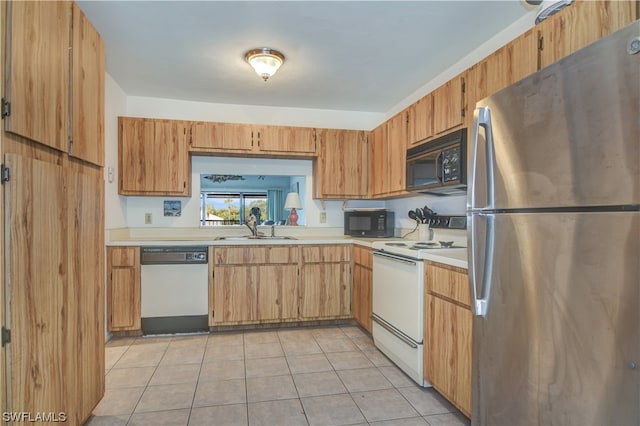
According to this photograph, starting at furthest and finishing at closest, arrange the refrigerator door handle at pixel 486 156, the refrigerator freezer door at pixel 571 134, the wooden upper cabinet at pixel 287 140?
1. the wooden upper cabinet at pixel 287 140
2. the refrigerator door handle at pixel 486 156
3. the refrigerator freezer door at pixel 571 134

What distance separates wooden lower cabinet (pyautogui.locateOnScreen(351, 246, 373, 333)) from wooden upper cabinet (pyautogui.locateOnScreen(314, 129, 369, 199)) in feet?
2.31

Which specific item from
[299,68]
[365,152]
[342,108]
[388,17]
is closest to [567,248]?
[388,17]

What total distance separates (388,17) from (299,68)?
0.97m

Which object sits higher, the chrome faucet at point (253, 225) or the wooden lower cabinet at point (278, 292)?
the chrome faucet at point (253, 225)

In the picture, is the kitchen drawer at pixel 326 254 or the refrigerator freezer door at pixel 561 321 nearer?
the refrigerator freezer door at pixel 561 321

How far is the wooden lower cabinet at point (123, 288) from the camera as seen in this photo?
3055 mm

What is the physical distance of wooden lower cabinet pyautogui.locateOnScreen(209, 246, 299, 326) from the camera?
3.22 m

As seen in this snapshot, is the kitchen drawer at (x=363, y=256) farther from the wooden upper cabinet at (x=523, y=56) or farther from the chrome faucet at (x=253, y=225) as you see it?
the wooden upper cabinet at (x=523, y=56)

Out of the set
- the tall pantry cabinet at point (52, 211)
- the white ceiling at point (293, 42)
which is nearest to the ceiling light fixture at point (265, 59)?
the white ceiling at point (293, 42)

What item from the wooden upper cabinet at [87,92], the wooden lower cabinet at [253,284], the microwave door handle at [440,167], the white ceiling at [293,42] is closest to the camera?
the wooden upper cabinet at [87,92]

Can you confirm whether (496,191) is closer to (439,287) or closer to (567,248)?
(567,248)

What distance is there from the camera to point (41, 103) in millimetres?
1312

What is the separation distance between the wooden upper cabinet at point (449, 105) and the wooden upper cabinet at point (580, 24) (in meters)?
0.67

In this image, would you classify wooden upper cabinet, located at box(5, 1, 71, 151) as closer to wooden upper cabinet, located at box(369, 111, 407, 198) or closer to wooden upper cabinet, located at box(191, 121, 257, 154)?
wooden upper cabinet, located at box(191, 121, 257, 154)
